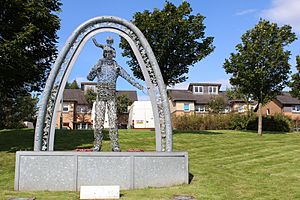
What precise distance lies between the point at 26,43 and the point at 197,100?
45550 millimetres

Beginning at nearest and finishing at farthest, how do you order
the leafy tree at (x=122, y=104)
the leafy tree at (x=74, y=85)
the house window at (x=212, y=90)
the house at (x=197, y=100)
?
the leafy tree at (x=122, y=104) → the house at (x=197, y=100) → the house window at (x=212, y=90) → the leafy tree at (x=74, y=85)

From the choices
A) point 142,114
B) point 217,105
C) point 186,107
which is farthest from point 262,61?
point 186,107

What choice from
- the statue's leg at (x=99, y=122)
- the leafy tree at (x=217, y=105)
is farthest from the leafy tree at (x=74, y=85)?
the statue's leg at (x=99, y=122)

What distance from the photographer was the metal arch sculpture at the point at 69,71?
10.4m

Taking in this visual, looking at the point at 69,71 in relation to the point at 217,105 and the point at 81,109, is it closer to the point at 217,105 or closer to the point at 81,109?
the point at 217,105

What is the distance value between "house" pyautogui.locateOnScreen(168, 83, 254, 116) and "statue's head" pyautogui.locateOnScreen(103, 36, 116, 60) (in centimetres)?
4527

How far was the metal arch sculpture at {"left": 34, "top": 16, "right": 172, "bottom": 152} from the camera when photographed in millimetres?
10383

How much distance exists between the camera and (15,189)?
30.3ft

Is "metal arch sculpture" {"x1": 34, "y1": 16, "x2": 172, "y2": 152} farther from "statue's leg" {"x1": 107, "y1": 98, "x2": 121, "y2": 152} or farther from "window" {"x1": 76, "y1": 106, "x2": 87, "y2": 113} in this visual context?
"window" {"x1": 76, "y1": 106, "x2": 87, "y2": 113}

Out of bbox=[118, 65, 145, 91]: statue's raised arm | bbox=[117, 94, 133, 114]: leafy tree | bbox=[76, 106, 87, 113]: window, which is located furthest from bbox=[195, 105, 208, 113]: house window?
bbox=[118, 65, 145, 91]: statue's raised arm

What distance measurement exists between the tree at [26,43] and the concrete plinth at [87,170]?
7.95 metres

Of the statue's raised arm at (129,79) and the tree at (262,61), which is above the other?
the tree at (262,61)

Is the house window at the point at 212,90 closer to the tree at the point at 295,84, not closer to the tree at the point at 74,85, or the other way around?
the tree at the point at 295,84

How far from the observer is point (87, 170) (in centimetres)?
949
